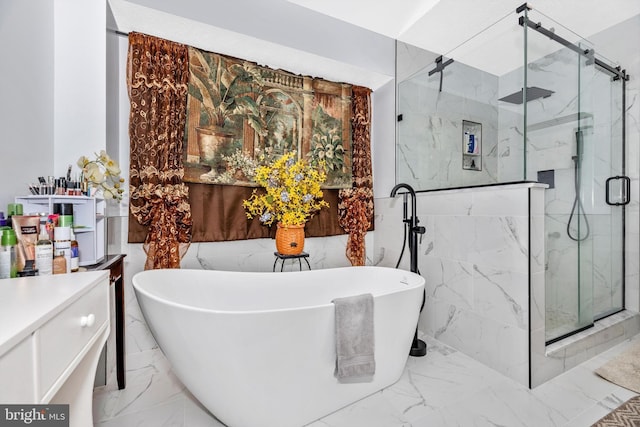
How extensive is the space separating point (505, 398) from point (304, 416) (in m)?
1.14

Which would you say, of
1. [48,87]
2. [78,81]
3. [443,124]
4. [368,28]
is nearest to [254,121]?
[78,81]

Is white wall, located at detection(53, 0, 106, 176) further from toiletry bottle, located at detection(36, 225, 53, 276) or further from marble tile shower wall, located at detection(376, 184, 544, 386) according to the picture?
marble tile shower wall, located at detection(376, 184, 544, 386)

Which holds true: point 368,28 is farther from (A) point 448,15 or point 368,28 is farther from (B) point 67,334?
(B) point 67,334

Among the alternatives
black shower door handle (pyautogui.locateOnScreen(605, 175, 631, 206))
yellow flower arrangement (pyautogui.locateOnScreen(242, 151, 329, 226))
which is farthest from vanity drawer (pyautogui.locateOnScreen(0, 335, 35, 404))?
black shower door handle (pyautogui.locateOnScreen(605, 175, 631, 206))

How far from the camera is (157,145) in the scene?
2020mm

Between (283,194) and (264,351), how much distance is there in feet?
4.03

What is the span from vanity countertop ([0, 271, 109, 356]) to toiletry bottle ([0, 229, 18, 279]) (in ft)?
0.46

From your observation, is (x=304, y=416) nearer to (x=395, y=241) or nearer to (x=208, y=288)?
(x=208, y=288)

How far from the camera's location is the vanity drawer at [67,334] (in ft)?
2.10

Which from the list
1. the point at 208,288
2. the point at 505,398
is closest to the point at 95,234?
the point at 208,288

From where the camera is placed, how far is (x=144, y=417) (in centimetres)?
150

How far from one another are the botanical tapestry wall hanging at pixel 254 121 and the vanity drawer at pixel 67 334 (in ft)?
4.45

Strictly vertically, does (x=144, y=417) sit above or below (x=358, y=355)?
below

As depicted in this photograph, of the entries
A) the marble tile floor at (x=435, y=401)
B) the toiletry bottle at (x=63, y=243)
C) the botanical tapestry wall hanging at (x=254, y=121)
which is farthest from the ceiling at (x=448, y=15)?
the marble tile floor at (x=435, y=401)
